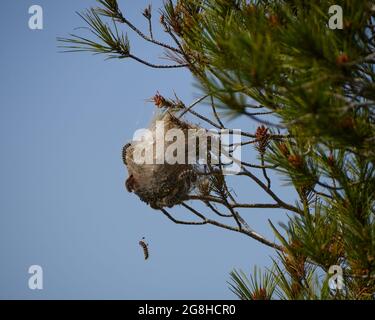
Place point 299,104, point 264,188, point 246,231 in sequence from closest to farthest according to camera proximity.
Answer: point 299,104 < point 264,188 < point 246,231

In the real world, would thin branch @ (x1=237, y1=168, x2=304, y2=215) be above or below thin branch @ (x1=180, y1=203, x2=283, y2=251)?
above

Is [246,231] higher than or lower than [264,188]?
lower

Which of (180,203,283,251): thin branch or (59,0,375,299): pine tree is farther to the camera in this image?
(180,203,283,251): thin branch

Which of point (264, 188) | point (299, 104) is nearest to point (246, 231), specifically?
point (264, 188)

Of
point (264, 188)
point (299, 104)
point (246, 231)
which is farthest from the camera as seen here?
point (246, 231)

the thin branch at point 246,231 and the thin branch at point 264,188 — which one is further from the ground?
the thin branch at point 264,188

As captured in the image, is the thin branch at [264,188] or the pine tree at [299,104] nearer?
the pine tree at [299,104]

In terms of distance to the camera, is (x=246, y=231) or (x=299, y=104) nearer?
(x=299, y=104)

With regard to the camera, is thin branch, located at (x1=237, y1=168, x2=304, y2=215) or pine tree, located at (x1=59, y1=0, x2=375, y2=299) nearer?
pine tree, located at (x1=59, y1=0, x2=375, y2=299)

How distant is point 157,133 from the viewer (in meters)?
2.28

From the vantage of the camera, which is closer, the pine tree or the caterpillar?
the pine tree

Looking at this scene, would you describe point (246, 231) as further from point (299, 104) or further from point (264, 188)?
point (299, 104)
